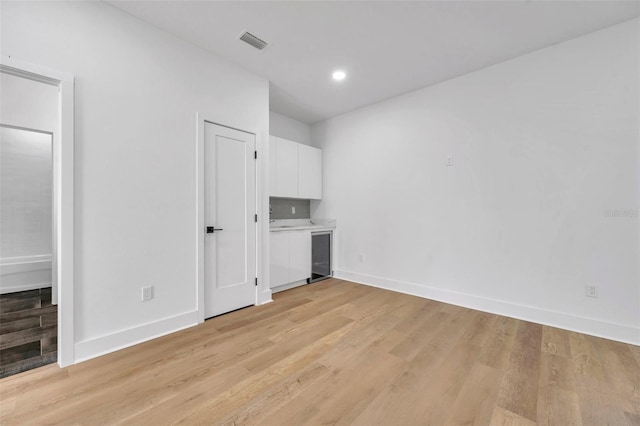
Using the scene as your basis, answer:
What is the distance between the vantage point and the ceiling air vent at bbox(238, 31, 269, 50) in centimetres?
240

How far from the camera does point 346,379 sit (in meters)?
1.70

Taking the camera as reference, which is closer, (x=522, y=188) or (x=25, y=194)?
(x=522, y=188)

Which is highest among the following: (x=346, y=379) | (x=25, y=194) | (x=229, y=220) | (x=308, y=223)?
(x=25, y=194)

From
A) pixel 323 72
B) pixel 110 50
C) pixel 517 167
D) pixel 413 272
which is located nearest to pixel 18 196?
pixel 110 50

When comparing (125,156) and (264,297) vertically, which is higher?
(125,156)

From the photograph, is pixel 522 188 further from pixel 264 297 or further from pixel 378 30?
pixel 264 297

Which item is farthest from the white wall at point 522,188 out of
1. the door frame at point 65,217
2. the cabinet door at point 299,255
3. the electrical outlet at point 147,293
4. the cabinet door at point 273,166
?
the door frame at point 65,217

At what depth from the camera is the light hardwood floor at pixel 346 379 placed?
140 cm

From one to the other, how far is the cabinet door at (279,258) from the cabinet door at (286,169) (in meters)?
0.71

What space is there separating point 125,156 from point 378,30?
2.46 m

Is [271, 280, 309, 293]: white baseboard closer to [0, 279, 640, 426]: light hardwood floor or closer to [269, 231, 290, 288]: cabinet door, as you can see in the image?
[269, 231, 290, 288]: cabinet door

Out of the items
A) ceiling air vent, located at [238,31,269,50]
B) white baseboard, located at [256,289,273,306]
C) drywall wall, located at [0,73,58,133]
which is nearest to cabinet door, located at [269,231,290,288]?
white baseboard, located at [256,289,273,306]

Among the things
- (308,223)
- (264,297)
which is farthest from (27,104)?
(308,223)

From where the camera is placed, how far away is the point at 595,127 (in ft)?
7.79
